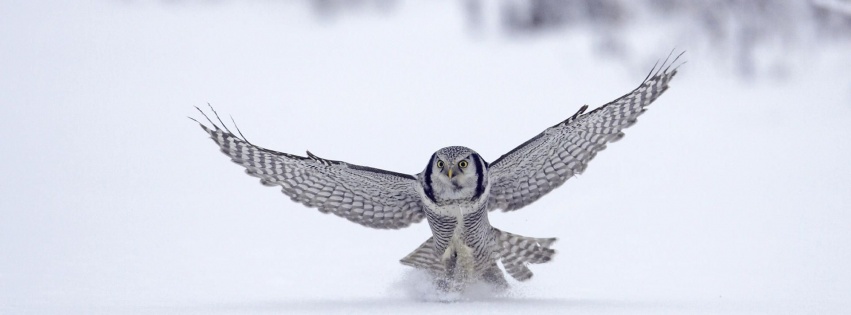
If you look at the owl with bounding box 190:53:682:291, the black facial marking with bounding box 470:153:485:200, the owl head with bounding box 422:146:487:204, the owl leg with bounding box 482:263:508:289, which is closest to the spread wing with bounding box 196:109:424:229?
the owl with bounding box 190:53:682:291

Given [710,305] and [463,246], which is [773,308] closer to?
[710,305]

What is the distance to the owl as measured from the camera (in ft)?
21.2

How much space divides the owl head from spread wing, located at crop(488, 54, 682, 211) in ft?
0.68

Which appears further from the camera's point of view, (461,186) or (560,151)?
(560,151)

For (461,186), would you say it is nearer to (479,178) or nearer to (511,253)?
(479,178)

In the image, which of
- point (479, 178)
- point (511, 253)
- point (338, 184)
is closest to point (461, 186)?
point (479, 178)

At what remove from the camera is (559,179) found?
691 cm

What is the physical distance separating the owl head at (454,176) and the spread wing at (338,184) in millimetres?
263

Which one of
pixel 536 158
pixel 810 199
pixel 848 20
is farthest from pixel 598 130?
pixel 848 20

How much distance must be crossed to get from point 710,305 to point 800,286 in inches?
39.5

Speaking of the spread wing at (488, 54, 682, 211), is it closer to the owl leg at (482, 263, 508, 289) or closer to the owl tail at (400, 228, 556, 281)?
the owl tail at (400, 228, 556, 281)

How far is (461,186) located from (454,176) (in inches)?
5.3

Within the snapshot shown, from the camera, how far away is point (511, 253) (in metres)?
6.82

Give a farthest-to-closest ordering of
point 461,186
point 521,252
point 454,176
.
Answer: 1. point 521,252
2. point 461,186
3. point 454,176
